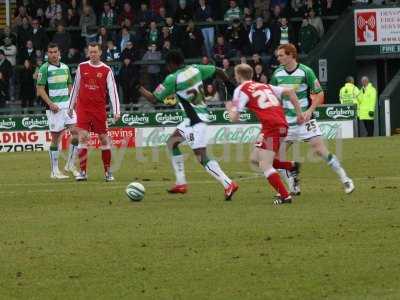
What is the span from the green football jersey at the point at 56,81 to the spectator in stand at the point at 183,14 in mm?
17060

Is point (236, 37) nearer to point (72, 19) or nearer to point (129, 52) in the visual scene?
point (129, 52)

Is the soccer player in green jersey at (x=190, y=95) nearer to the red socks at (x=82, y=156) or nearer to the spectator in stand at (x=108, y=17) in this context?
the red socks at (x=82, y=156)

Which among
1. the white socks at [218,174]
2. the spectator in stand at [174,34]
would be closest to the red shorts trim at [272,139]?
the white socks at [218,174]

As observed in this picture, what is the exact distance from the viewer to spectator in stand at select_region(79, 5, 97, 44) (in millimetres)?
41062

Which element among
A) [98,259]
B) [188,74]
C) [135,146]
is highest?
[188,74]

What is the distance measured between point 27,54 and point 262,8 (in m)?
7.57

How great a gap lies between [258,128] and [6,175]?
12.3 meters

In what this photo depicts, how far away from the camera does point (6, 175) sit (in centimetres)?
2423

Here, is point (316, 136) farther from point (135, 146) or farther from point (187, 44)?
point (187, 44)

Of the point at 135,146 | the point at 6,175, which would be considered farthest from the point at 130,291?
the point at 135,146

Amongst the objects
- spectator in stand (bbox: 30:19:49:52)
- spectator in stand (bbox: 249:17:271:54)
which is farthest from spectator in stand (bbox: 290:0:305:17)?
spectator in stand (bbox: 30:19:49:52)

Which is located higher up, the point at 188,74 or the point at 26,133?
the point at 188,74

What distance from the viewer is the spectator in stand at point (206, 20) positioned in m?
39.5

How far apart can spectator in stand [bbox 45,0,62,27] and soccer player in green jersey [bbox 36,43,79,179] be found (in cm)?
1899
